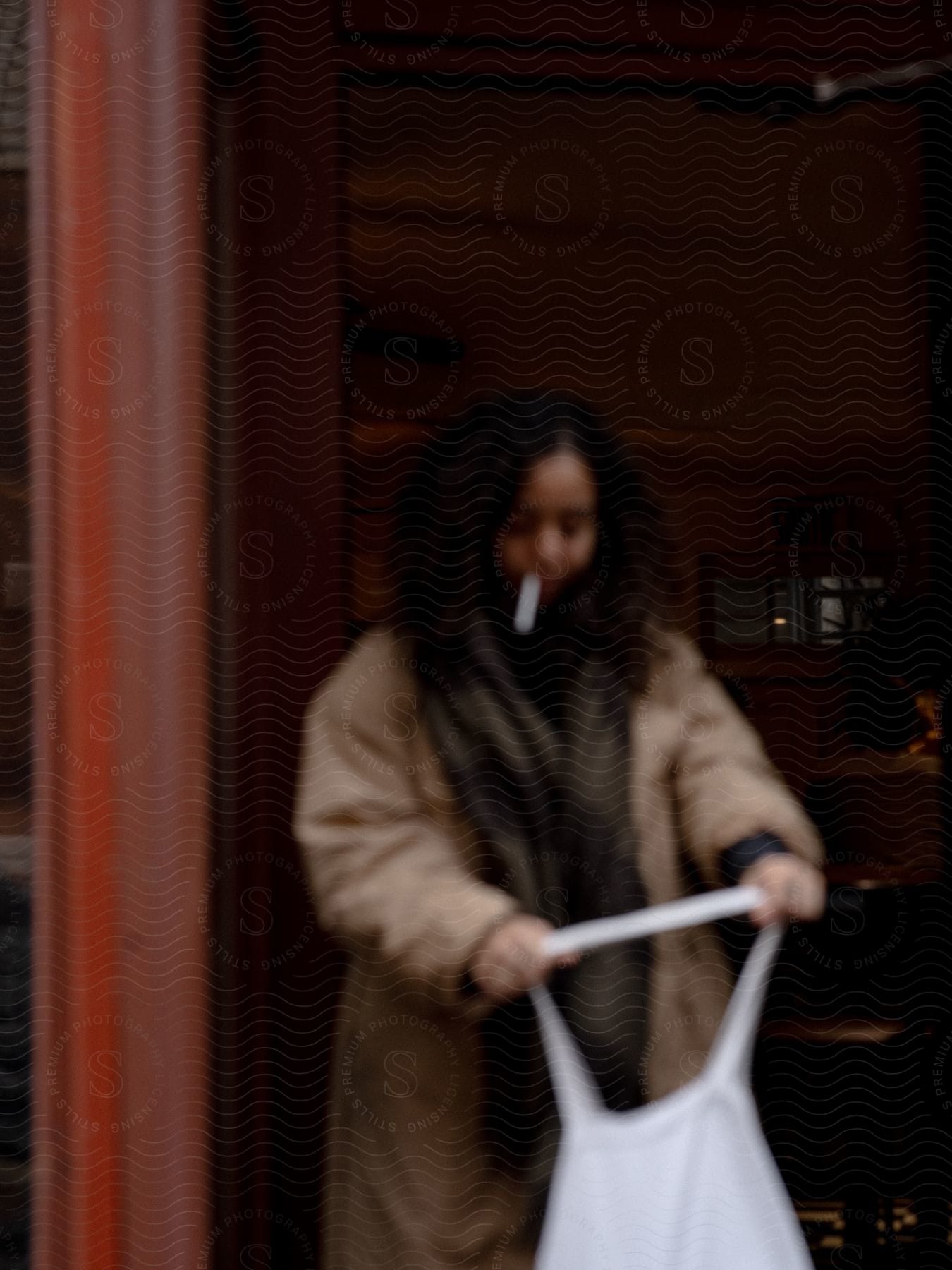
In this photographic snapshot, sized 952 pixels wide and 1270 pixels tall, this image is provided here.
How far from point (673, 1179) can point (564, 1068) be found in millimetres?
135

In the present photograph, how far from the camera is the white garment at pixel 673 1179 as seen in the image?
1.13 meters

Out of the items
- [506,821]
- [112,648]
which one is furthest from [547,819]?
[112,648]

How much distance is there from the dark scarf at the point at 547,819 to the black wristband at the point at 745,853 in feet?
0.27

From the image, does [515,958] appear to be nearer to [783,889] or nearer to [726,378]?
[783,889]

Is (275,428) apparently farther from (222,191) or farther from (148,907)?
Answer: (148,907)

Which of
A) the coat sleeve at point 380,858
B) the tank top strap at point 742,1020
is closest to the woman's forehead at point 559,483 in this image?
the coat sleeve at point 380,858

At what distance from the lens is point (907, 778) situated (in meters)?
1.54

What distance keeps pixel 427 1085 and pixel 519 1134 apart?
0.34 feet

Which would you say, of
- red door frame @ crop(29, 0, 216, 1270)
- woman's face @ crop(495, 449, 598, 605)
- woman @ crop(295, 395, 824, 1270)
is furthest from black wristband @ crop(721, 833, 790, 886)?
red door frame @ crop(29, 0, 216, 1270)

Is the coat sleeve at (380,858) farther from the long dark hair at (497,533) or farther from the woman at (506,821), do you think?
the long dark hair at (497,533)

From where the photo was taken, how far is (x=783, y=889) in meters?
1.20

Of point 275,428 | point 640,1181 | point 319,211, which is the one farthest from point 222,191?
point 640,1181

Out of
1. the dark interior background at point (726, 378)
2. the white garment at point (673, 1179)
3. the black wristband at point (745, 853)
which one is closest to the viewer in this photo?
the white garment at point (673, 1179)

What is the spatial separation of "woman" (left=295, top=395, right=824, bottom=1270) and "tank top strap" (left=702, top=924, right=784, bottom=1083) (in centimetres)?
4
